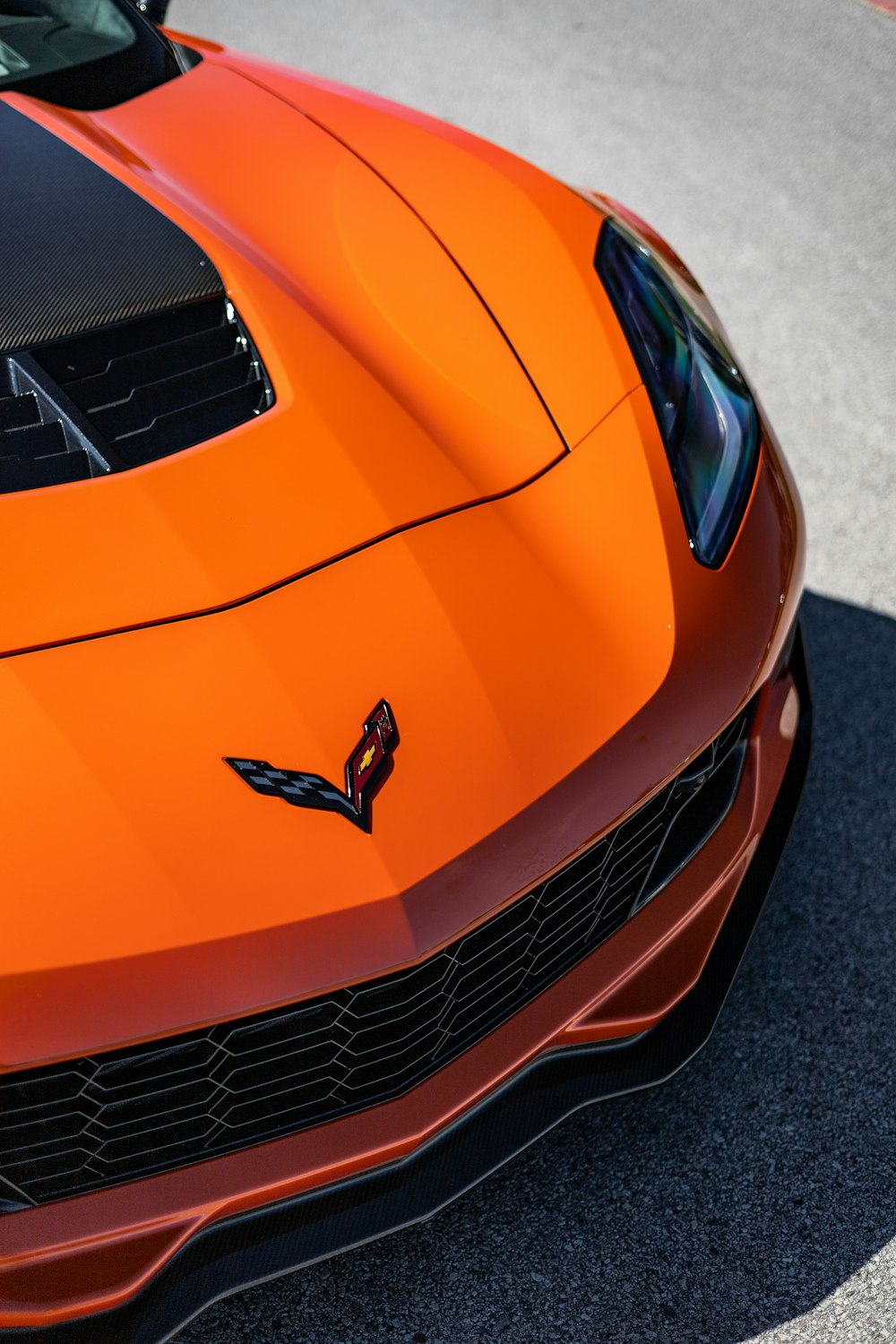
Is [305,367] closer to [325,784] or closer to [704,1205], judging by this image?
[325,784]

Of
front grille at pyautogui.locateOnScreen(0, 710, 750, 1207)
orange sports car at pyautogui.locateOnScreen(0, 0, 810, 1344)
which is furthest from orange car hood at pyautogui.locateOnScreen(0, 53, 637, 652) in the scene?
front grille at pyautogui.locateOnScreen(0, 710, 750, 1207)

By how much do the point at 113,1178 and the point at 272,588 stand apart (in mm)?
648

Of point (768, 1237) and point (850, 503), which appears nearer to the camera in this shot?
point (768, 1237)

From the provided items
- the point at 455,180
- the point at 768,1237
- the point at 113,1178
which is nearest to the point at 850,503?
the point at 455,180

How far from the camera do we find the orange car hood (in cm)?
143

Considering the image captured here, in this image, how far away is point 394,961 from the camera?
1.24 meters

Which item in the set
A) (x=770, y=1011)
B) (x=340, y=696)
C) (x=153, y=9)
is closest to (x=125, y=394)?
(x=340, y=696)

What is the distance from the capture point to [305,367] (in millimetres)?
1705

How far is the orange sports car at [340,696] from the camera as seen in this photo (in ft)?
4.03

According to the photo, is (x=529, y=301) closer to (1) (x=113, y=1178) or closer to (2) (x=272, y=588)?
(2) (x=272, y=588)

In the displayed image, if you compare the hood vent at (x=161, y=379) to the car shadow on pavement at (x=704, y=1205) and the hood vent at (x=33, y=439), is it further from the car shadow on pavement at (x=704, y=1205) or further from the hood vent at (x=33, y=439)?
the car shadow on pavement at (x=704, y=1205)

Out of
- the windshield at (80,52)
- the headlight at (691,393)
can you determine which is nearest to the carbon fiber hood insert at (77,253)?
the windshield at (80,52)

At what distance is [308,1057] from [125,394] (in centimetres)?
87

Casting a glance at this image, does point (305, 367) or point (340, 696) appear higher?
point (305, 367)
